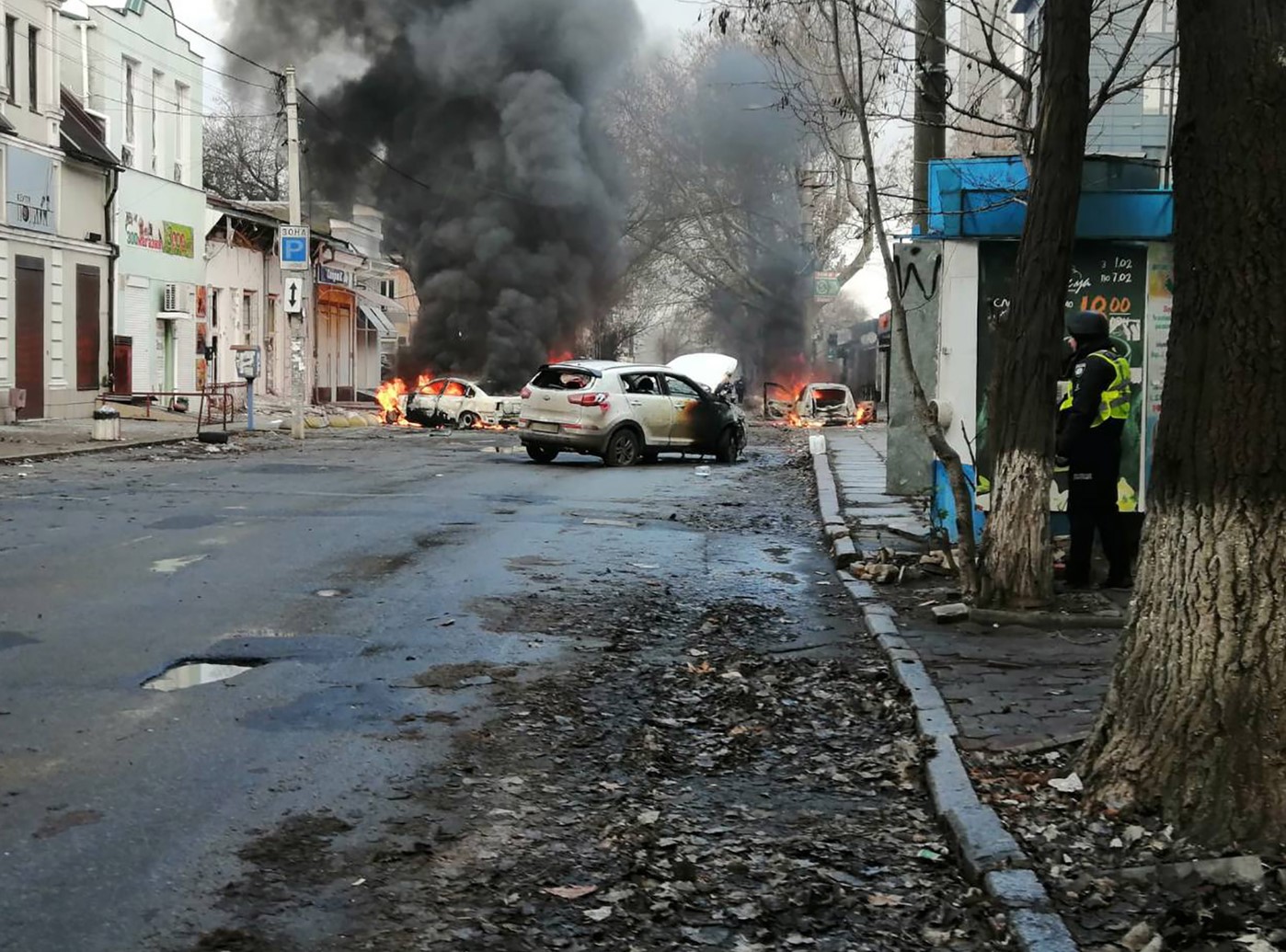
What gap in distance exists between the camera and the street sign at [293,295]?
26844 millimetres

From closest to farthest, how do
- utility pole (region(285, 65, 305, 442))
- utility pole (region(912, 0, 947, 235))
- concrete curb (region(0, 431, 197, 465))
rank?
utility pole (region(912, 0, 947, 235)) < concrete curb (region(0, 431, 197, 465)) < utility pole (region(285, 65, 305, 442))

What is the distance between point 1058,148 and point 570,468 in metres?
14.0

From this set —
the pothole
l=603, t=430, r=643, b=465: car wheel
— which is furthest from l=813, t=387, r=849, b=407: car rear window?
the pothole

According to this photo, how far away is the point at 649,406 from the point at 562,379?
148 centimetres

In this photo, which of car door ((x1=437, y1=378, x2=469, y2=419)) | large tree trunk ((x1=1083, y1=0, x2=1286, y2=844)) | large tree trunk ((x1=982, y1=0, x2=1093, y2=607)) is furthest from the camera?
car door ((x1=437, y1=378, x2=469, y2=419))

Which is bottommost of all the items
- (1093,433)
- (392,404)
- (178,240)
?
(392,404)

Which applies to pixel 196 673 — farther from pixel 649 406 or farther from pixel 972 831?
pixel 649 406

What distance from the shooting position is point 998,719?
6.39 metres

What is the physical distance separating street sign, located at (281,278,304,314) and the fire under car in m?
9.26

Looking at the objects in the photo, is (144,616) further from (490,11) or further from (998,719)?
(490,11)

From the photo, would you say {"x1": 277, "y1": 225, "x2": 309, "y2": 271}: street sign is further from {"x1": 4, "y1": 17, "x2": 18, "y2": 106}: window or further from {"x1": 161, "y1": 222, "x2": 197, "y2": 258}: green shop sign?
{"x1": 161, "y1": 222, "x2": 197, "y2": 258}: green shop sign

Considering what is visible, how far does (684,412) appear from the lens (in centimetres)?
2372

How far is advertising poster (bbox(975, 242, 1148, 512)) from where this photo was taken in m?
10.9

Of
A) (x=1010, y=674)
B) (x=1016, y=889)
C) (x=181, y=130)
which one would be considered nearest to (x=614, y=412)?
(x=1010, y=674)
